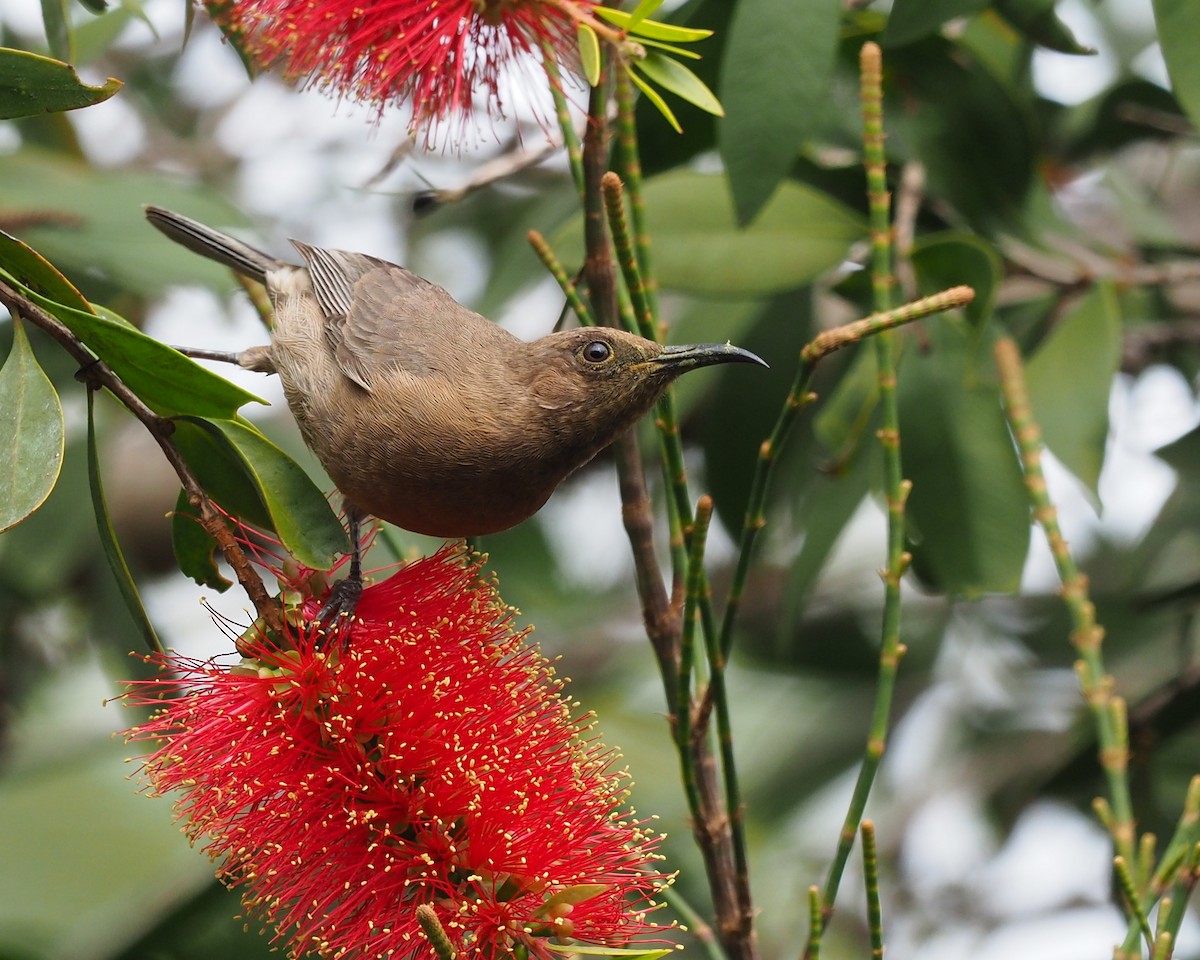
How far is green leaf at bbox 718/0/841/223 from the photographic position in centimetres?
232

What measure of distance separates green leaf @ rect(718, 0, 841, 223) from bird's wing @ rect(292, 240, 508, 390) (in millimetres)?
620

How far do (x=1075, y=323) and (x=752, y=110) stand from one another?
1.09m

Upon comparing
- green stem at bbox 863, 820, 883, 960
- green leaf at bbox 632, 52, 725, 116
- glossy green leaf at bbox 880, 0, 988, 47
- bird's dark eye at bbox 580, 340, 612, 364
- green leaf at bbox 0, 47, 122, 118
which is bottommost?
green stem at bbox 863, 820, 883, 960

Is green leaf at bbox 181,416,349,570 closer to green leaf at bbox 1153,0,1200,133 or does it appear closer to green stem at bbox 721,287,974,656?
green stem at bbox 721,287,974,656

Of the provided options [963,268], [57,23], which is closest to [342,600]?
[57,23]

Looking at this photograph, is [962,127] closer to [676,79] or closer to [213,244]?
[676,79]

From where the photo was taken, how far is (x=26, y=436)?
1.76m

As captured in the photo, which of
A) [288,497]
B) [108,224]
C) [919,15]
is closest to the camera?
[288,497]

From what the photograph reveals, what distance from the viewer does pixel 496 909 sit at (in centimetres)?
199

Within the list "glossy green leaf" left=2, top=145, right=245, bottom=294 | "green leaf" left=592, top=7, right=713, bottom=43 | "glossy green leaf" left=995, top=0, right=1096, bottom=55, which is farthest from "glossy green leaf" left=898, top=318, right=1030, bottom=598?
"glossy green leaf" left=2, top=145, right=245, bottom=294

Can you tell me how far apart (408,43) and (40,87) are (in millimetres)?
704

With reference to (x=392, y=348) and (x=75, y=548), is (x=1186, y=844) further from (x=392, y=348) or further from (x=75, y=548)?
(x=75, y=548)

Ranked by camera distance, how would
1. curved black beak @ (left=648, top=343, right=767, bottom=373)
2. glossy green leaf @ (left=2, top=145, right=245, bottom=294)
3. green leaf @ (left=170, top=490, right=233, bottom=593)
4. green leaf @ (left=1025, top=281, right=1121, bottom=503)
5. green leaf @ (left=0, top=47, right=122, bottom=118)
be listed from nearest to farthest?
1. green leaf @ (left=0, top=47, right=122, bottom=118)
2. green leaf @ (left=170, top=490, right=233, bottom=593)
3. curved black beak @ (left=648, top=343, right=767, bottom=373)
4. green leaf @ (left=1025, top=281, right=1121, bottom=503)
5. glossy green leaf @ (left=2, top=145, right=245, bottom=294)

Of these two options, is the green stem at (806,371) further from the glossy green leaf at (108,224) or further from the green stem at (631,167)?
the glossy green leaf at (108,224)
